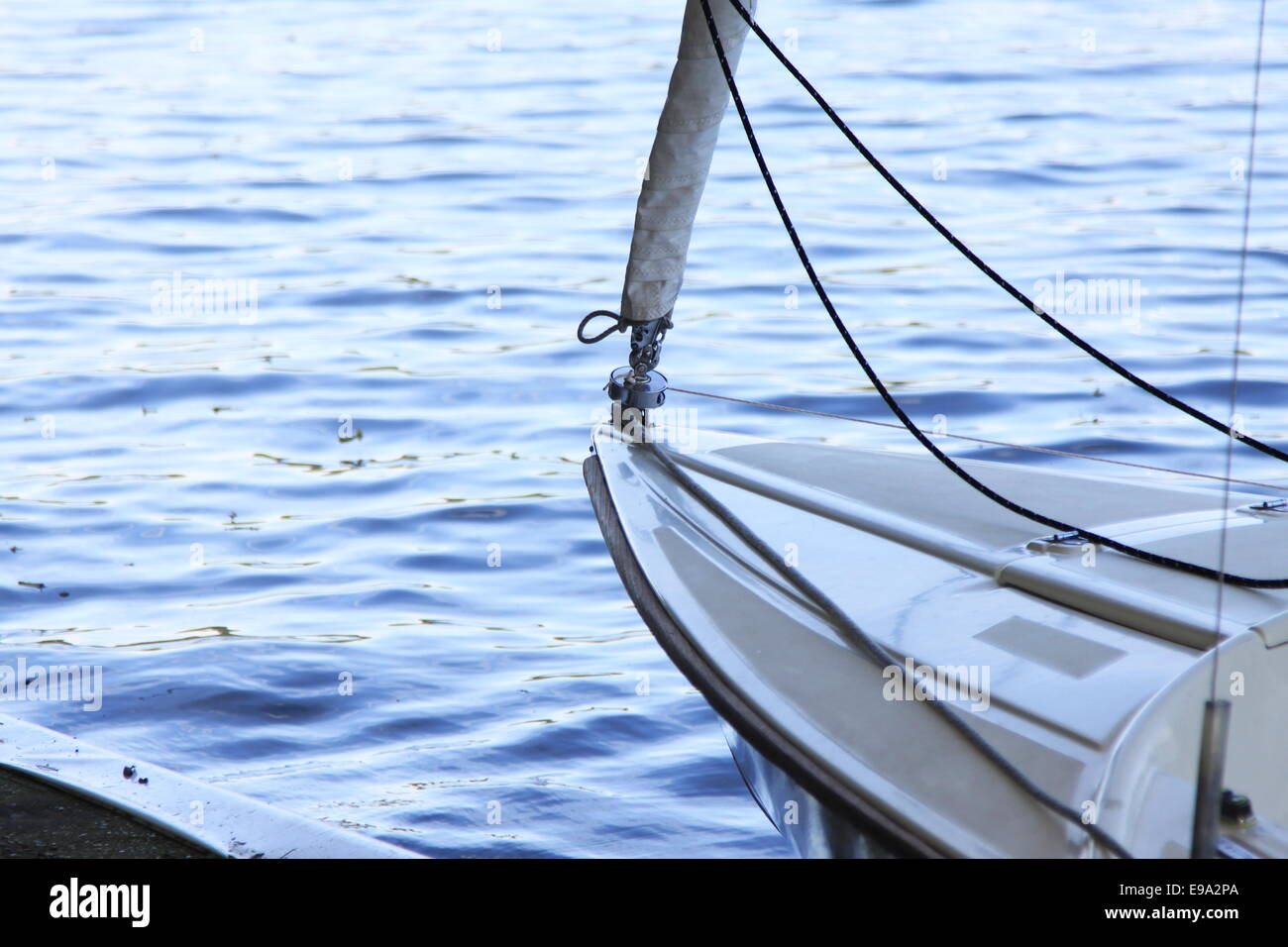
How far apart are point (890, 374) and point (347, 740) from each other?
126 inches

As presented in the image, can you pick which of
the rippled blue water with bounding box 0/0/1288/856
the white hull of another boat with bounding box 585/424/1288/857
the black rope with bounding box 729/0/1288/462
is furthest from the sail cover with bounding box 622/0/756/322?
the rippled blue water with bounding box 0/0/1288/856

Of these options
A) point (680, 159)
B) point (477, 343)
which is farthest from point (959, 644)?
point (477, 343)

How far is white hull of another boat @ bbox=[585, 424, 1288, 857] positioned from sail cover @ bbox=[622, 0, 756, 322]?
1.15ft

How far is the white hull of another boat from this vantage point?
80.1 inches

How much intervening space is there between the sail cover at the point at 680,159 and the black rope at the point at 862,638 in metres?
0.10

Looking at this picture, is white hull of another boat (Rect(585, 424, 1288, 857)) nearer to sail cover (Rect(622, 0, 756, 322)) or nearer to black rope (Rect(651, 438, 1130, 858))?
black rope (Rect(651, 438, 1130, 858))

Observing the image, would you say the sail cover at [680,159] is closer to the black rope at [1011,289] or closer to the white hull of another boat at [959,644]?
the black rope at [1011,289]

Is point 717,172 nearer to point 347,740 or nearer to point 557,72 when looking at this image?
point 557,72

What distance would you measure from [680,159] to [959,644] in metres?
1.19

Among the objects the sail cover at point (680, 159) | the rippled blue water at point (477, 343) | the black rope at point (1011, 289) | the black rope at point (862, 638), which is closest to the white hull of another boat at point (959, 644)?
the black rope at point (862, 638)

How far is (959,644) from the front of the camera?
7.84 ft

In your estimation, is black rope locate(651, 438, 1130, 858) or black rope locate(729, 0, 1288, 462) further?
black rope locate(729, 0, 1288, 462)

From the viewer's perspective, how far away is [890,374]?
6418 millimetres

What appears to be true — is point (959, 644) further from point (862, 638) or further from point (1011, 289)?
point (1011, 289)
